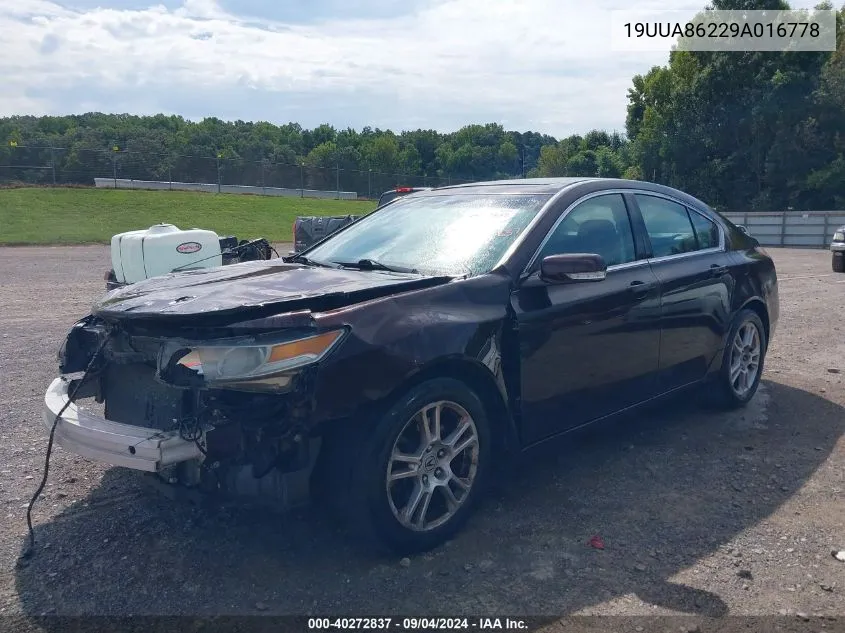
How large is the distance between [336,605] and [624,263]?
2709mm

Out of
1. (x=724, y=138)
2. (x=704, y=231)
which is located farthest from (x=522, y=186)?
(x=724, y=138)

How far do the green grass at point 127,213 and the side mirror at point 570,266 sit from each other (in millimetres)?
26453

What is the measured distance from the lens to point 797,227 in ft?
98.8

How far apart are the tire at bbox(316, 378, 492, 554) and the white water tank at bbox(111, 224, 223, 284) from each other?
523cm

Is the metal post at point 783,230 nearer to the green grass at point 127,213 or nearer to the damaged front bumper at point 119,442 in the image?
the green grass at point 127,213

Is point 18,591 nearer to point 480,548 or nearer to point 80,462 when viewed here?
point 80,462

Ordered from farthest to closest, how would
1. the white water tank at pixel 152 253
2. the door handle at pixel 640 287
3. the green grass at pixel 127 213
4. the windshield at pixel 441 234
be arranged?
the green grass at pixel 127 213 < the white water tank at pixel 152 253 < the door handle at pixel 640 287 < the windshield at pixel 441 234

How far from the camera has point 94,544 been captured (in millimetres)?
3672

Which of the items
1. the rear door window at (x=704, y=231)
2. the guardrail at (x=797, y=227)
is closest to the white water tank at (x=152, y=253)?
the rear door window at (x=704, y=231)

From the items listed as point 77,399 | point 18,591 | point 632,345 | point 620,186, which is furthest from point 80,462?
point 620,186

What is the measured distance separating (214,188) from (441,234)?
47.4m

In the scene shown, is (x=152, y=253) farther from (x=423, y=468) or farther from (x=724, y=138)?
(x=724, y=138)

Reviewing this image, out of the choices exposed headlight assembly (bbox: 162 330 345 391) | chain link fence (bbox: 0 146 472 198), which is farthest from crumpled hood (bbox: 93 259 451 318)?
chain link fence (bbox: 0 146 472 198)

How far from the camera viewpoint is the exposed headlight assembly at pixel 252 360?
10.3 feet
